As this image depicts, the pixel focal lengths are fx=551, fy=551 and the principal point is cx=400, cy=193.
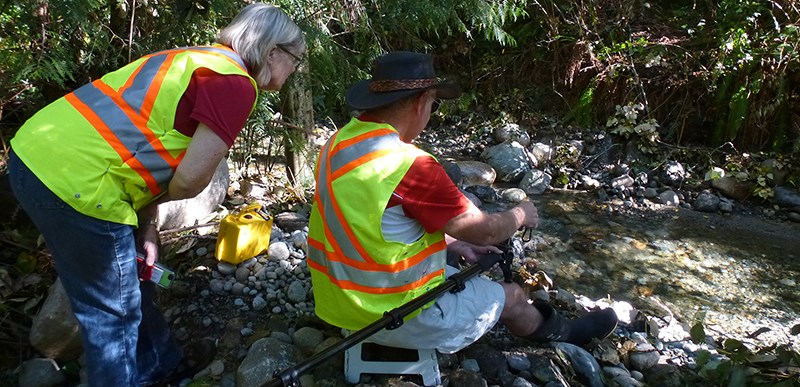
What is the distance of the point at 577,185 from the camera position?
6898mm

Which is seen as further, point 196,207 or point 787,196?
point 787,196

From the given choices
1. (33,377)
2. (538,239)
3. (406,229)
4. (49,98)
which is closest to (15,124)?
(49,98)

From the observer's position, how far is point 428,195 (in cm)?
223

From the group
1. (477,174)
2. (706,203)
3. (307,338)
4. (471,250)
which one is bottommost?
(477,174)

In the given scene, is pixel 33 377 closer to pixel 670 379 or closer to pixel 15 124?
pixel 15 124

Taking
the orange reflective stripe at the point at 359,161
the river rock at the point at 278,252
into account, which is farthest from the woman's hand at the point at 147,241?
the river rock at the point at 278,252

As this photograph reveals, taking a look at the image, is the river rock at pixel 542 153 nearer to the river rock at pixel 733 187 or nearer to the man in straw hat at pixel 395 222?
the river rock at pixel 733 187

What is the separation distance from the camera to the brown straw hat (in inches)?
92.2

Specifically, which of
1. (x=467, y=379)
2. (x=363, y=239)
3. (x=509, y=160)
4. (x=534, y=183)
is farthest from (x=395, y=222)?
(x=509, y=160)

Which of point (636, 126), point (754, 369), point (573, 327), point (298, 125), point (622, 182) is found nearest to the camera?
point (754, 369)

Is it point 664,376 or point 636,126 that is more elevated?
point 636,126

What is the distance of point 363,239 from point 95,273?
3.38ft

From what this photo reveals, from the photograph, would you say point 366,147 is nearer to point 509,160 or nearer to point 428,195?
point 428,195

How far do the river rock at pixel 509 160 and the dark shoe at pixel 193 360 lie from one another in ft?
15.7
